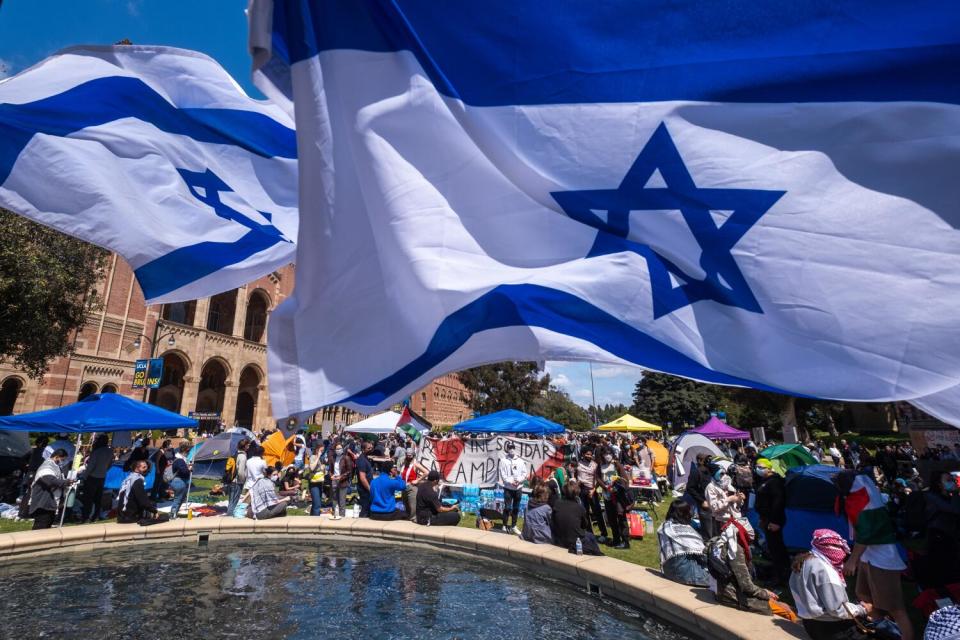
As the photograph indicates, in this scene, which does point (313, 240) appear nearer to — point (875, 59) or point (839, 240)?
point (839, 240)

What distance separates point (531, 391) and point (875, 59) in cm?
4192

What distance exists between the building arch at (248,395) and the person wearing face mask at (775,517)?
43820 millimetres

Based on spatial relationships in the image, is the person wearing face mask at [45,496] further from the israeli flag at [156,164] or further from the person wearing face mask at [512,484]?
the person wearing face mask at [512,484]

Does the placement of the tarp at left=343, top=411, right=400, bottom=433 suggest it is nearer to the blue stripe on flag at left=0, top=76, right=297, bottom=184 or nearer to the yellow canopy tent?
the yellow canopy tent

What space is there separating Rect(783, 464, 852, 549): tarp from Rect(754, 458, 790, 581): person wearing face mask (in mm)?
107

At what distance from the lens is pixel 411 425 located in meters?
25.7

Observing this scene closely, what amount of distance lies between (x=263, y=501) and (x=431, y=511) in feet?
12.6

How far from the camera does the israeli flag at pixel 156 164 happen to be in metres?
4.18

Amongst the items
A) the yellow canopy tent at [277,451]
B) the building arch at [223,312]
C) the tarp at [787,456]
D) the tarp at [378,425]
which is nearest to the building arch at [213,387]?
the building arch at [223,312]

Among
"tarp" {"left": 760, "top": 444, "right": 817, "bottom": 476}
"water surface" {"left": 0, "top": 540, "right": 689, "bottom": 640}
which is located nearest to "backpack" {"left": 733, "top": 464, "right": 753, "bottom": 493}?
"tarp" {"left": 760, "top": 444, "right": 817, "bottom": 476}

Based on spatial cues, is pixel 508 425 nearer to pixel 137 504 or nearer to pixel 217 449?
pixel 137 504

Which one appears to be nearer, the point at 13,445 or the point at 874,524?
the point at 874,524

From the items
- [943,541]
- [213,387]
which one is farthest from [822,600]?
[213,387]

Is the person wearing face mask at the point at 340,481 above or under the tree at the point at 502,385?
under
